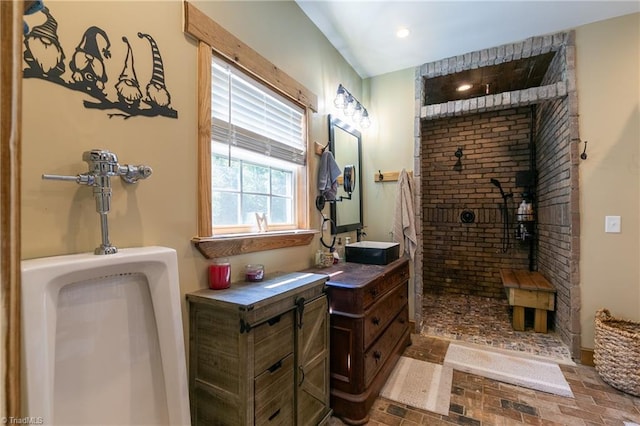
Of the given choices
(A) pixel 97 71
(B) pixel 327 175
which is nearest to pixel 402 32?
(B) pixel 327 175

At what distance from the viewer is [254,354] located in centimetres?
118

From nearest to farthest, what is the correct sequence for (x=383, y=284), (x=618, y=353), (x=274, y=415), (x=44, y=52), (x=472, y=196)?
(x=44, y=52) < (x=274, y=415) < (x=618, y=353) < (x=383, y=284) < (x=472, y=196)

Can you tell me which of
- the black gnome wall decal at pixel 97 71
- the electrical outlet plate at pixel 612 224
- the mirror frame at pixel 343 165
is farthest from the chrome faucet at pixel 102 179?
the electrical outlet plate at pixel 612 224

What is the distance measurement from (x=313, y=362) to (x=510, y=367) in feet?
5.84

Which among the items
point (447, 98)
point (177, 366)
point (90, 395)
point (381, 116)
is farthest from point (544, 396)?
point (447, 98)

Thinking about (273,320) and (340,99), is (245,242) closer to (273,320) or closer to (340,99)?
(273,320)

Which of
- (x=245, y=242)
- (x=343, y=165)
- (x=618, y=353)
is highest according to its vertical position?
(x=343, y=165)

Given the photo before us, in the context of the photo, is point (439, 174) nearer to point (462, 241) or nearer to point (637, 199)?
point (462, 241)

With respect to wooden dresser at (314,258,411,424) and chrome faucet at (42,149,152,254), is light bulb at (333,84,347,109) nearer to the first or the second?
wooden dresser at (314,258,411,424)

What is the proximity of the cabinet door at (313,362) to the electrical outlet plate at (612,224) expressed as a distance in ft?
7.81

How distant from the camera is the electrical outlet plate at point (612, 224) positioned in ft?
7.55

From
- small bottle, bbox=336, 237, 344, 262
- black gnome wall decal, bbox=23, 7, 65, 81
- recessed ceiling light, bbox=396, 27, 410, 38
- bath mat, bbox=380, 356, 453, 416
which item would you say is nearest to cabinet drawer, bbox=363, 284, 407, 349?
bath mat, bbox=380, 356, 453, 416

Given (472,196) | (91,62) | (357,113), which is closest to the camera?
(91,62)

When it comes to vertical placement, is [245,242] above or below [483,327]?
above
